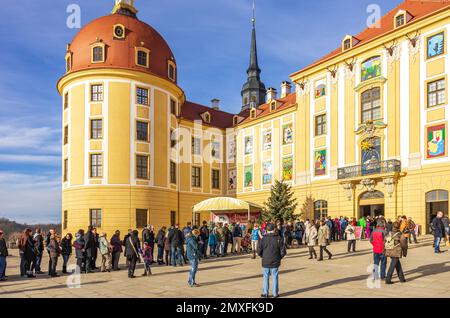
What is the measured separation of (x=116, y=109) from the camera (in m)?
37.3

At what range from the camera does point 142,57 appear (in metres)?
39.2

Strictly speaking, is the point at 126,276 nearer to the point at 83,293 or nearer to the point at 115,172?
the point at 83,293

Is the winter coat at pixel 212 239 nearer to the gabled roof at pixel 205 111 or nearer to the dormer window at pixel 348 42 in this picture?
the dormer window at pixel 348 42

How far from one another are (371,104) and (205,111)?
20.7 meters

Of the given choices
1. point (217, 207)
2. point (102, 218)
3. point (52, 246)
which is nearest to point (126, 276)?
point (52, 246)

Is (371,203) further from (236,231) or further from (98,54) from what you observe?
(98,54)

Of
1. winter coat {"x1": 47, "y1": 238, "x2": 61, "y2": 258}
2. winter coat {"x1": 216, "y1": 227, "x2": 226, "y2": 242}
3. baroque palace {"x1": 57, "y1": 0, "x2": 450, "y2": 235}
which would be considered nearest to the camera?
winter coat {"x1": 47, "y1": 238, "x2": 61, "y2": 258}

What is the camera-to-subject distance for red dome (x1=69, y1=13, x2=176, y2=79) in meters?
38.1

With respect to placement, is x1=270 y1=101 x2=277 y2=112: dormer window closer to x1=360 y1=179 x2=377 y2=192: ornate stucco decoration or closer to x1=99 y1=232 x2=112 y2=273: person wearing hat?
x1=360 y1=179 x2=377 y2=192: ornate stucco decoration

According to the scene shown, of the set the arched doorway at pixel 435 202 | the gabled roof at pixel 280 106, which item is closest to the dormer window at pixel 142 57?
the gabled roof at pixel 280 106

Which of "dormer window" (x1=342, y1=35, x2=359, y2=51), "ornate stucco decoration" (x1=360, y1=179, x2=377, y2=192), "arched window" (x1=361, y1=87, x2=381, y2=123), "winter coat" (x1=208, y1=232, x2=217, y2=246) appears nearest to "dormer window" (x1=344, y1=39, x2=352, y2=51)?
"dormer window" (x1=342, y1=35, x2=359, y2=51)

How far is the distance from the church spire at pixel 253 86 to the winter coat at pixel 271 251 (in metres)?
62.2

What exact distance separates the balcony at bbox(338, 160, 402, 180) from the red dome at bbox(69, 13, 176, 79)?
18.0m
